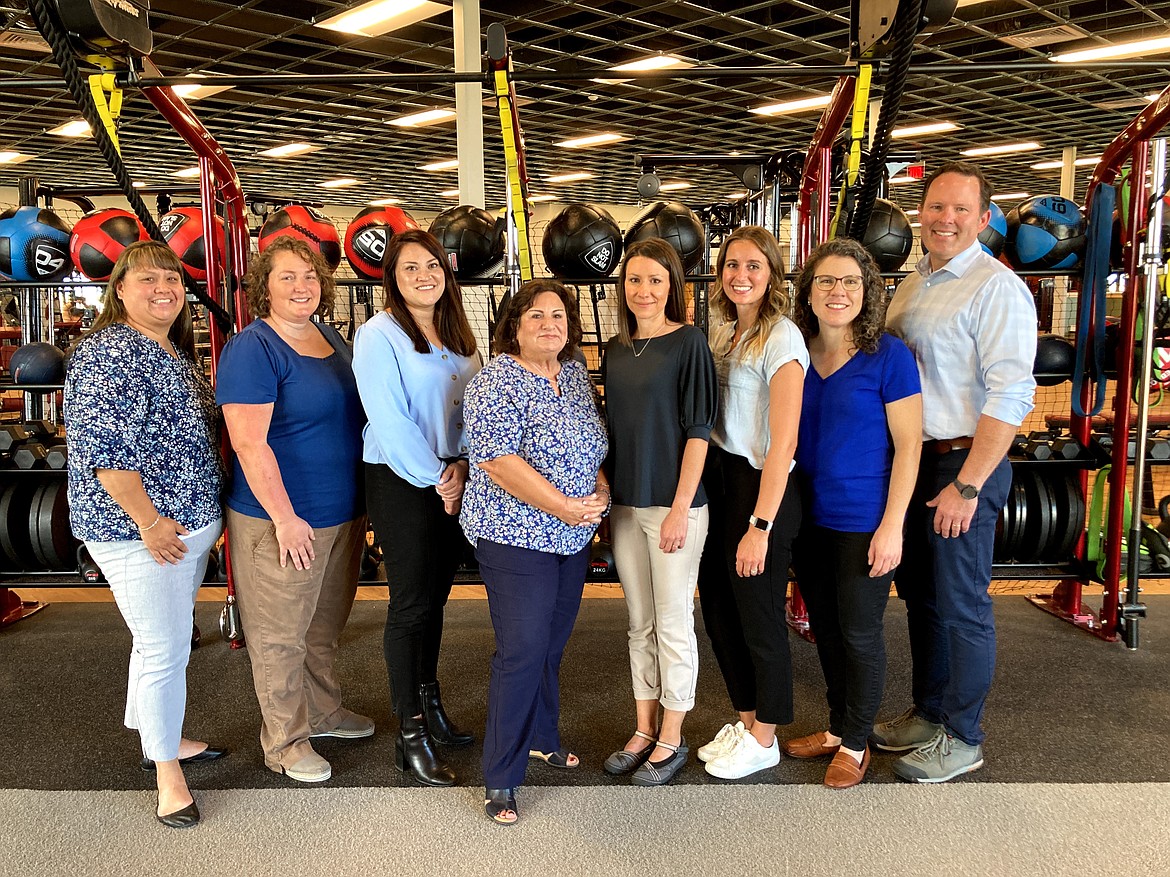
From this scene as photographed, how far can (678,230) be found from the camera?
3.66 m

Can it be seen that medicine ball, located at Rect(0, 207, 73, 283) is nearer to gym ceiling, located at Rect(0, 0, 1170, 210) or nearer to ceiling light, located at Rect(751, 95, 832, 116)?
gym ceiling, located at Rect(0, 0, 1170, 210)

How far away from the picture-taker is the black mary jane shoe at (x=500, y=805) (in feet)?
7.53

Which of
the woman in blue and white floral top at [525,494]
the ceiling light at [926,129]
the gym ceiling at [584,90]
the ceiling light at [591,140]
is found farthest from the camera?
the ceiling light at [591,140]

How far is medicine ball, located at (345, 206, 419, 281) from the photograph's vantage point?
3617 millimetres

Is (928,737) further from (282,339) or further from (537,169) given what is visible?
(537,169)

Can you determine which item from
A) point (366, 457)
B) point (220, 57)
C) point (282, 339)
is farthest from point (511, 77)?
point (220, 57)

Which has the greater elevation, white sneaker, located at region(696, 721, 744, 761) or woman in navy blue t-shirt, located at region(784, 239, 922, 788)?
woman in navy blue t-shirt, located at region(784, 239, 922, 788)

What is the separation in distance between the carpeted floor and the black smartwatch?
89 cm

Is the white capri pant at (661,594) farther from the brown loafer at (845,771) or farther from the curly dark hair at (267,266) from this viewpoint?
the curly dark hair at (267,266)

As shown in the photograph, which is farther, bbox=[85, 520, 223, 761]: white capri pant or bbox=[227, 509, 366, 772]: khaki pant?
bbox=[227, 509, 366, 772]: khaki pant

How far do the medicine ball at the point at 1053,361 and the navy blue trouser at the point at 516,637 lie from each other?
2.41 meters

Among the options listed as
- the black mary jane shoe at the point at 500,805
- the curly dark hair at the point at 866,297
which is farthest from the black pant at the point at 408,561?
the curly dark hair at the point at 866,297

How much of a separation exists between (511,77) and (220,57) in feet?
19.7

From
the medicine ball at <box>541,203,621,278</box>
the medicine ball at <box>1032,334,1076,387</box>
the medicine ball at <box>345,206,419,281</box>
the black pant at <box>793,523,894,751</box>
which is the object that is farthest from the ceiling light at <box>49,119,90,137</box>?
the black pant at <box>793,523,894,751</box>
